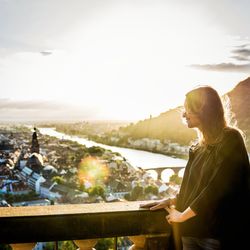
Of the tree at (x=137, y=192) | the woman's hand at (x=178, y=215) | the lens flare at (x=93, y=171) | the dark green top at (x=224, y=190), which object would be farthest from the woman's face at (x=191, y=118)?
the lens flare at (x=93, y=171)

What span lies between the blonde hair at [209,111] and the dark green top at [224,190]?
0.04 m

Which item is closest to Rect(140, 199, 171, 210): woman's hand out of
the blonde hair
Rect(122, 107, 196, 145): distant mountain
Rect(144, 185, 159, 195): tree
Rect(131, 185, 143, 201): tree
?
the blonde hair

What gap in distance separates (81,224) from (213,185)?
0.58m

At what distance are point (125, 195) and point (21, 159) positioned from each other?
26842mm

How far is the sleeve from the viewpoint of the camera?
1.68 meters

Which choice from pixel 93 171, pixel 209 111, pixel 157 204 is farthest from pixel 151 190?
pixel 209 111

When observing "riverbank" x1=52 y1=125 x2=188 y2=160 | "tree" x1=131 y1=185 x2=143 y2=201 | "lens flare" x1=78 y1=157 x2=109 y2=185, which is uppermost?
"riverbank" x1=52 y1=125 x2=188 y2=160

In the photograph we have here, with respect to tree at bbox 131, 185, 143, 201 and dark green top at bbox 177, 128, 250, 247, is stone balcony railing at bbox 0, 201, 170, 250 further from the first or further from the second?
tree at bbox 131, 185, 143, 201

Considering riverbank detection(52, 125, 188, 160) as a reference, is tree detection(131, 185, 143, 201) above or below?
below

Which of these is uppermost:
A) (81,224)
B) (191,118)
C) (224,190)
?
(191,118)

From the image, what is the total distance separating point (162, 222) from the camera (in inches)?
77.8

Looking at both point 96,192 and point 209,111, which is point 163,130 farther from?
point 209,111

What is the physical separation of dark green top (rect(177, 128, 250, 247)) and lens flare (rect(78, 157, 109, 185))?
44313 millimetres

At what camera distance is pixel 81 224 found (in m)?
1.86
